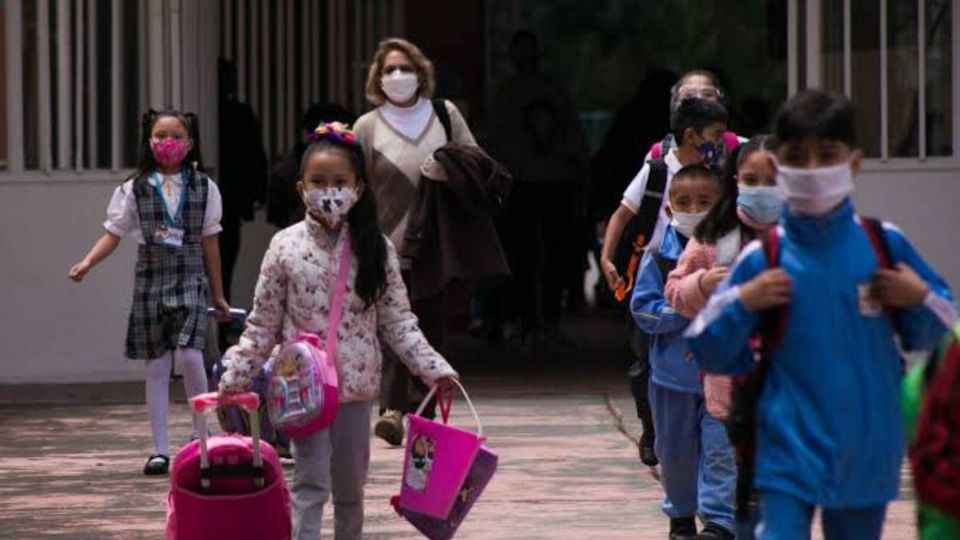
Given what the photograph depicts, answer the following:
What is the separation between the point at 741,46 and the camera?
139 feet

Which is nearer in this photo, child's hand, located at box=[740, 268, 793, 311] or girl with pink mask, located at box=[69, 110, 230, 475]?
child's hand, located at box=[740, 268, 793, 311]

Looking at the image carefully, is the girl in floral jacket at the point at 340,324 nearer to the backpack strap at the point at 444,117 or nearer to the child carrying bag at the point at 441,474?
the child carrying bag at the point at 441,474

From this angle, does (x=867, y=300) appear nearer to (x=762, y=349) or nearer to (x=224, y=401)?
(x=762, y=349)

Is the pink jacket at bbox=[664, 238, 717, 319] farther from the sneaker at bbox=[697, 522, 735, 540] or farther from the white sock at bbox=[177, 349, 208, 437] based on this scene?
the white sock at bbox=[177, 349, 208, 437]

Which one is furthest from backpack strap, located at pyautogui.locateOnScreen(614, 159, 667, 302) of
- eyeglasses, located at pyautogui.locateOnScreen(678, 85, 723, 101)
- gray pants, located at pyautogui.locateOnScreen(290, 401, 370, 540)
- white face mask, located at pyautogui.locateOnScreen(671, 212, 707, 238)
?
gray pants, located at pyautogui.locateOnScreen(290, 401, 370, 540)

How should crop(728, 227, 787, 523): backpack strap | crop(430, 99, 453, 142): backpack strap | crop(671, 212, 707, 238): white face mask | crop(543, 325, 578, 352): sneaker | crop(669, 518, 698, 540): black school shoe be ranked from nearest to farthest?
crop(728, 227, 787, 523): backpack strap
crop(671, 212, 707, 238): white face mask
crop(669, 518, 698, 540): black school shoe
crop(430, 99, 453, 142): backpack strap
crop(543, 325, 578, 352): sneaker

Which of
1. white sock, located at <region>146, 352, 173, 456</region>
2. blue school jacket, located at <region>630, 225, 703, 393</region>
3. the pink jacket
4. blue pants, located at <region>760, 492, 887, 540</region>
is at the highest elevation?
the pink jacket

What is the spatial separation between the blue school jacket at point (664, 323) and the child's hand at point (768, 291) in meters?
2.30

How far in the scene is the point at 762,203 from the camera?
754 cm

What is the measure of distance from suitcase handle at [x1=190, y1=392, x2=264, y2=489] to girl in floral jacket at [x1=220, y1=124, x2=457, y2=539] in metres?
0.14

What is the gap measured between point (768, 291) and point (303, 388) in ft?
7.43

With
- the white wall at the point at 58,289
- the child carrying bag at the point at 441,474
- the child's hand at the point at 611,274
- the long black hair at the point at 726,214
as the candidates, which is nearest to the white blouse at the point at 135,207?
the child's hand at the point at 611,274

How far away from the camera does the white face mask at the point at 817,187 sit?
5.95m

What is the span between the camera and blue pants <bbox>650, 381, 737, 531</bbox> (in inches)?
328
